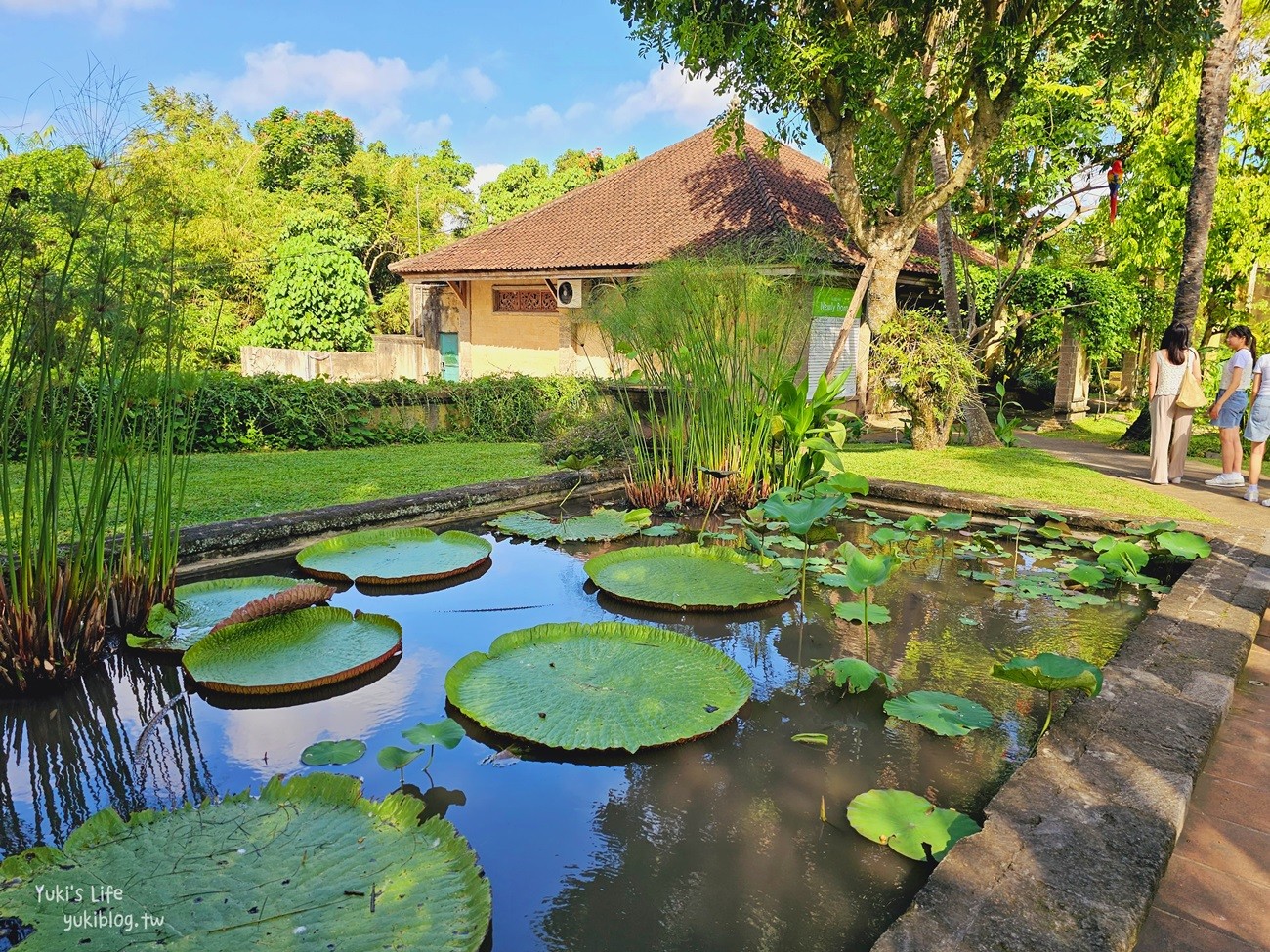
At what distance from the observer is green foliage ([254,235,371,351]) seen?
48.3 feet

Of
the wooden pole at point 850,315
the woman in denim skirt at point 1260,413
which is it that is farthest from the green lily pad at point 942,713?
the woman in denim skirt at point 1260,413

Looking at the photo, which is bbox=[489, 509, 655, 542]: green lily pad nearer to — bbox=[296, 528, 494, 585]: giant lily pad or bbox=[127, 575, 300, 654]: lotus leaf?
bbox=[296, 528, 494, 585]: giant lily pad

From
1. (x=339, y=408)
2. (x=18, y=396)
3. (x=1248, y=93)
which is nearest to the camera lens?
(x=18, y=396)

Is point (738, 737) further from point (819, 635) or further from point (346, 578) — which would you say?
point (346, 578)

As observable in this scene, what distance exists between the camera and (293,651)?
101 inches

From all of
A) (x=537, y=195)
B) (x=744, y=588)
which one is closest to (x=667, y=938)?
(x=744, y=588)

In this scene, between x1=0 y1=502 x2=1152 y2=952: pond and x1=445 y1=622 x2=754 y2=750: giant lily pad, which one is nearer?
x1=0 y1=502 x2=1152 y2=952: pond

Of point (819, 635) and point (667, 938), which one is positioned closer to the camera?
point (667, 938)

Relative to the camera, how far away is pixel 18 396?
92.9 inches

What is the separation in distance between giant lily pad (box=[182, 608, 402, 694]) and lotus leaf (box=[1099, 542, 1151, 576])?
3149 mm

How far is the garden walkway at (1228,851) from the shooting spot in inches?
58.6

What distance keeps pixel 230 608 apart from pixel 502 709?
1.34 meters

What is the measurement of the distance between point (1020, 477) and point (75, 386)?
19.9 feet

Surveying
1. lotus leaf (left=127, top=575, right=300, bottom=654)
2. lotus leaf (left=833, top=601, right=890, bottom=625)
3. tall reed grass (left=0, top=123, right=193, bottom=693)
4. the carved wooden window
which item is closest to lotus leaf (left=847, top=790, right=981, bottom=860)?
lotus leaf (left=833, top=601, right=890, bottom=625)
